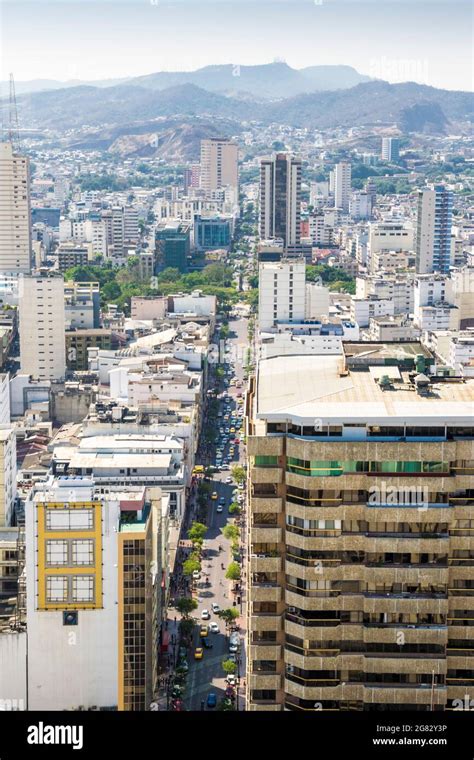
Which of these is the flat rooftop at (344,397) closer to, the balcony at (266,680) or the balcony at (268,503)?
the balcony at (268,503)

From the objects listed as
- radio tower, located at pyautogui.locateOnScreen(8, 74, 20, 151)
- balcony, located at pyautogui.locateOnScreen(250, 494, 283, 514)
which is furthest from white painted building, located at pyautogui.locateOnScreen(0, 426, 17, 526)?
→ radio tower, located at pyautogui.locateOnScreen(8, 74, 20, 151)

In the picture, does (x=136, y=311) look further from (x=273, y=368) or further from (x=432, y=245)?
(x=273, y=368)

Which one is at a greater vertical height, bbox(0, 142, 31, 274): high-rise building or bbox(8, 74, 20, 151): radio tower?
bbox(8, 74, 20, 151): radio tower

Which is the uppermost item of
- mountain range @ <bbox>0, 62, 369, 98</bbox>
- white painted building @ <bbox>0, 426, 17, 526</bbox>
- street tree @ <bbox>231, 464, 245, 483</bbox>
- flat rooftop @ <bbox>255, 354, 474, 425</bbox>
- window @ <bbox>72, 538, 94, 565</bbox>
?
mountain range @ <bbox>0, 62, 369, 98</bbox>

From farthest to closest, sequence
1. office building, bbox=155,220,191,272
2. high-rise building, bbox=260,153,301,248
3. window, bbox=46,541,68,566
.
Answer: office building, bbox=155,220,191,272
high-rise building, bbox=260,153,301,248
window, bbox=46,541,68,566

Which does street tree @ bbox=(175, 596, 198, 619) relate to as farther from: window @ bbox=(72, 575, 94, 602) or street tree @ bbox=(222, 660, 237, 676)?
window @ bbox=(72, 575, 94, 602)

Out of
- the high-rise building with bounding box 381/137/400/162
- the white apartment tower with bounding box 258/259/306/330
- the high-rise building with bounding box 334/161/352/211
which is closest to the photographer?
the white apartment tower with bounding box 258/259/306/330
